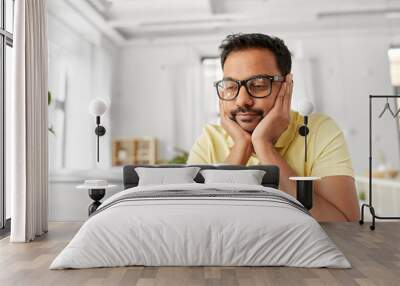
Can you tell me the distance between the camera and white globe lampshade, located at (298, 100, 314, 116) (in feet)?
18.6

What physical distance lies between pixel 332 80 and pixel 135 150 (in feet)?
8.37

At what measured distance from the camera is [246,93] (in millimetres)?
5613

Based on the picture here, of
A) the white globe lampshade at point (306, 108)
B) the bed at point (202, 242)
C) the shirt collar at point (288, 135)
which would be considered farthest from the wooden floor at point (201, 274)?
the white globe lampshade at point (306, 108)

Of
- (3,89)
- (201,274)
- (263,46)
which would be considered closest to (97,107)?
(3,89)

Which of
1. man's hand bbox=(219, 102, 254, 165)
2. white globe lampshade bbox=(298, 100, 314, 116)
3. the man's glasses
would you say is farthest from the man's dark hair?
man's hand bbox=(219, 102, 254, 165)

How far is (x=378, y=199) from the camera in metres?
6.15

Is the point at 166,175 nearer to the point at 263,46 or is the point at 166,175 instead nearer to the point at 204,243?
the point at 204,243

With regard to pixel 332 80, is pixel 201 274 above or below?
below

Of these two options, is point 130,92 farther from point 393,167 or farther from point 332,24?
point 393,167

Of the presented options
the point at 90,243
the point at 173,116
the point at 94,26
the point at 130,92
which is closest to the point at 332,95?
the point at 173,116

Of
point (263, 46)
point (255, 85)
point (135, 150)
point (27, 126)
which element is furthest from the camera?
point (135, 150)

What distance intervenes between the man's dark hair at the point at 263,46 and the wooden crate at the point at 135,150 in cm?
147

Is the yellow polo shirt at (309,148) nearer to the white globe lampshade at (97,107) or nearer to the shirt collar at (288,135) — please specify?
the shirt collar at (288,135)

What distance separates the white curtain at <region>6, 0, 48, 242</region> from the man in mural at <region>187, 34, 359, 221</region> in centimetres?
182
